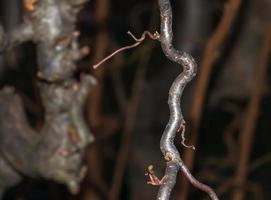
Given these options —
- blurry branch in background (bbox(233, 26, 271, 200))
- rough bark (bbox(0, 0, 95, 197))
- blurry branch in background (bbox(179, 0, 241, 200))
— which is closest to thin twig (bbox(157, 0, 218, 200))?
rough bark (bbox(0, 0, 95, 197))

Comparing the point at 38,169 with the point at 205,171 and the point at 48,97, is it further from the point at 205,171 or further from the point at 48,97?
the point at 205,171

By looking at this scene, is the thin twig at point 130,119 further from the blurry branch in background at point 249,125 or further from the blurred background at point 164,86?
the blurry branch in background at point 249,125

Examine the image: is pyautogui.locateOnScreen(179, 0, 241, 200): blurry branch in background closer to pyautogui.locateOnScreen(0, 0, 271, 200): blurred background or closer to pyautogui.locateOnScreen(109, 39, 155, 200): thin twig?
pyautogui.locateOnScreen(0, 0, 271, 200): blurred background

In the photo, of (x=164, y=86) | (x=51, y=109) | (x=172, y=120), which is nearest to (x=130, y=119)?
(x=164, y=86)

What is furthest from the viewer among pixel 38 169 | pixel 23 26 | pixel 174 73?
pixel 174 73

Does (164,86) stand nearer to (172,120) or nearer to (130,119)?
(130,119)

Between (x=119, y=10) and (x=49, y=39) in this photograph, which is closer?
(x=49, y=39)

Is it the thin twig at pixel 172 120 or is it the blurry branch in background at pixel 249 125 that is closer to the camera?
the thin twig at pixel 172 120

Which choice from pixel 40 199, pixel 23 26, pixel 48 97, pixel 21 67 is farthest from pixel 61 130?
pixel 40 199

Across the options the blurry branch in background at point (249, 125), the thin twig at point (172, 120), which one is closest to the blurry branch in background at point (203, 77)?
the blurry branch in background at point (249, 125)
